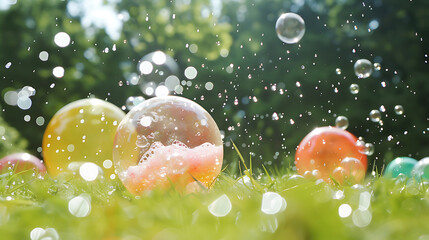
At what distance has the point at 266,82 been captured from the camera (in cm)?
795

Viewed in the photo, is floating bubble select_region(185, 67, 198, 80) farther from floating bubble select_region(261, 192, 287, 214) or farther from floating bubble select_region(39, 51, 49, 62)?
floating bubble select_region(261, 192, 287, 214)

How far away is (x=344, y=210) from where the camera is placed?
4.60 ft

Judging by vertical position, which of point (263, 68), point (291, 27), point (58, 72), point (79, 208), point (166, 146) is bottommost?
point (58, 72)

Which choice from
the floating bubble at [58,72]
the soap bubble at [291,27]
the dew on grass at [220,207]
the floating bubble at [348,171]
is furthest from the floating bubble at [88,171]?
the floating bubble at [58,72]

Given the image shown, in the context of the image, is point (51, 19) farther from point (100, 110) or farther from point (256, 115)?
point (100, 110)

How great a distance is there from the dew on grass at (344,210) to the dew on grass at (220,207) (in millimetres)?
339

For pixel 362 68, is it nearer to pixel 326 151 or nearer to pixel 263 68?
pixel 326 151

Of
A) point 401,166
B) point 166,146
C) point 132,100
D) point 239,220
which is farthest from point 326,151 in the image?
point 239,220

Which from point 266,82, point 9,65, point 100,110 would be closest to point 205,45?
point 266,82

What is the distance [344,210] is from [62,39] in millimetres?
9526

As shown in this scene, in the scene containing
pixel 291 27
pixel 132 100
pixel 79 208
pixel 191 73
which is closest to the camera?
pixel 79 208

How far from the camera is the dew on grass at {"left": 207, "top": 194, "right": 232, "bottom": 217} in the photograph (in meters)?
1.35

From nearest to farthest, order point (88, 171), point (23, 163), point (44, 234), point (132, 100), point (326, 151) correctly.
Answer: point (44, 234), point (88, 171), point (326, 151), point (23, 163), point (132, 100)

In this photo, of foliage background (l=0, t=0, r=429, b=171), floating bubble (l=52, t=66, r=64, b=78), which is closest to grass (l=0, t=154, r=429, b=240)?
foliage background (l=0, t=0, r=429, b=171)
